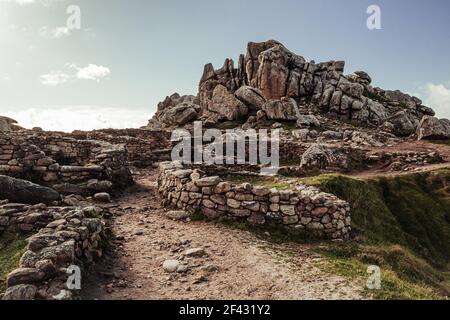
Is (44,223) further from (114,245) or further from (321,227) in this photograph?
(321,227)

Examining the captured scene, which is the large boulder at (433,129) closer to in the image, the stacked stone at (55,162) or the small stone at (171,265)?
the stacked stone at (55,162)

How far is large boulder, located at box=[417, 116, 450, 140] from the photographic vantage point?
1442 inches

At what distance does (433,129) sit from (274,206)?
33.3m

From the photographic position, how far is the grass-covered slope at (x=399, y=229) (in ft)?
34.8

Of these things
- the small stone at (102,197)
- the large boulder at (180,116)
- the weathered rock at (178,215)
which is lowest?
the weathered rock at (178,215)

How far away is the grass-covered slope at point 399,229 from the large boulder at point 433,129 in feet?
55.4

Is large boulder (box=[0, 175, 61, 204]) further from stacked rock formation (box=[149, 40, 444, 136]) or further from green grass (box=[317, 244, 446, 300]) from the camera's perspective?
stacked rock formation (box=[149, 40, 444, 136])

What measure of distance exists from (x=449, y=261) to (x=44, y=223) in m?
17.8

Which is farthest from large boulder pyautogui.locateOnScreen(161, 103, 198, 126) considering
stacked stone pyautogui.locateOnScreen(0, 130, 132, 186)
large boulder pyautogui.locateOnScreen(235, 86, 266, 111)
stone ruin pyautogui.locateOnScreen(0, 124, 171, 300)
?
stacked stone pyautogui.locateOnScreen(0, 130, 132, 186)

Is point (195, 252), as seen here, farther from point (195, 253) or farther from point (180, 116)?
point (180, 116)

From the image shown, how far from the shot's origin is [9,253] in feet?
28.6

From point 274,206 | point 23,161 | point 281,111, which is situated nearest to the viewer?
point 274,206

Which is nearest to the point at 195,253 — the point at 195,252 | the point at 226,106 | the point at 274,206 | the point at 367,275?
the point at 195,252

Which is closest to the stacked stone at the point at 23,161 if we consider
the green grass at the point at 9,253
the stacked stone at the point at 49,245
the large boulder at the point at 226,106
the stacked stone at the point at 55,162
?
the stacked stone at the point at 55,162
